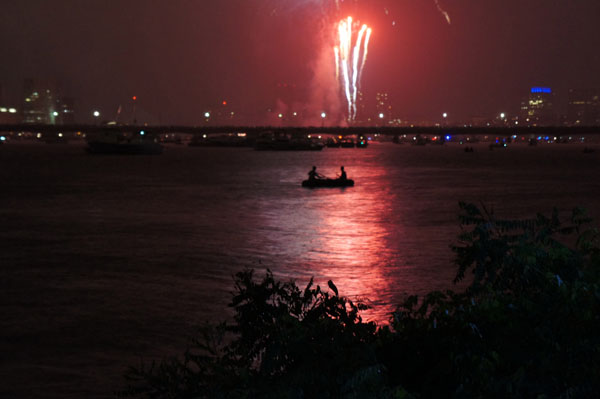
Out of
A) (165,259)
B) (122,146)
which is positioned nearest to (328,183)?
(165,259)

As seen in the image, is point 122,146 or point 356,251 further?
point 122,146

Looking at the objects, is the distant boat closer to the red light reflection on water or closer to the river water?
the river water

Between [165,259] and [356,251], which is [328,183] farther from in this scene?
[165,259]

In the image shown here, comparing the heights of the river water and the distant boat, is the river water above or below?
above

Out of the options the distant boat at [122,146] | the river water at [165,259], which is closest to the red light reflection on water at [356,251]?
the river water at [165,259]

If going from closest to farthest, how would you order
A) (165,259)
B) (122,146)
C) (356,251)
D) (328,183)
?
(165,259)
(356,251)
(328,183)
(122,146)

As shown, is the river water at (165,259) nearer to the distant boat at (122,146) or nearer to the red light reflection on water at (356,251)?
the red light reflection on water at (356,251)

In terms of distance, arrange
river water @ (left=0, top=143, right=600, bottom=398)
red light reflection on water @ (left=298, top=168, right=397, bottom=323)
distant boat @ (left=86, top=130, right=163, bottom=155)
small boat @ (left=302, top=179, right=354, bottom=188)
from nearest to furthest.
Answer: river water @ (left=0, top=143, right=600, bottom=398) → red light reflection on water @ (left=298, top=168, right=397, bottom=323) → small boat @ (left=302, top=179, right=354, bottom=188) → distant boat @ (left=86, top=130, right=163, bottom=155)

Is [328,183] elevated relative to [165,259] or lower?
lower

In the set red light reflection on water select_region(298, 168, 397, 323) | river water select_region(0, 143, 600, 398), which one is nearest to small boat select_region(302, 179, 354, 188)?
river water select_region(0, 143, 600, 398)

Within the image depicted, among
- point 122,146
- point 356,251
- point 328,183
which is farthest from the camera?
point 122,146

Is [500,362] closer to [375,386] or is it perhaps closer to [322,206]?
[375,386]

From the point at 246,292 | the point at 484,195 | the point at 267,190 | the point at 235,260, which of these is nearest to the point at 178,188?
the point at 267,190
